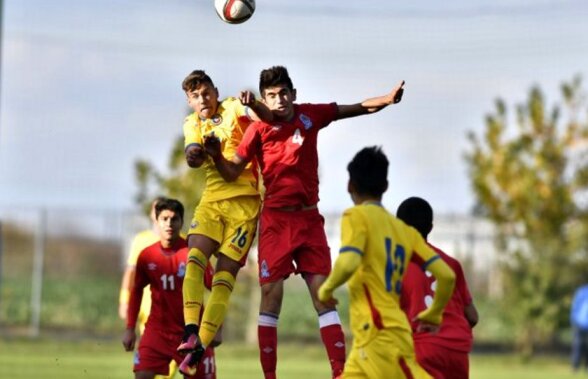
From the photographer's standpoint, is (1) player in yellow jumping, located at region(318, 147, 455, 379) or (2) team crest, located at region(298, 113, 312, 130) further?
(2) team crest, located at region(298, 113, 312, 130)

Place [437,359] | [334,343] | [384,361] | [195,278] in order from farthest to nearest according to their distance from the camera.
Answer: [195,278]
[334,343]
[437,359]
[384,361]

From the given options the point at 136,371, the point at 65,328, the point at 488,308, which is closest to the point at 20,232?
the point at 65,328

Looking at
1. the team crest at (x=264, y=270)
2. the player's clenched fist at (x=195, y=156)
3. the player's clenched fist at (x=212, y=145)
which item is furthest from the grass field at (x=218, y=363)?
the player's clenched fist at (x=212, y=145)

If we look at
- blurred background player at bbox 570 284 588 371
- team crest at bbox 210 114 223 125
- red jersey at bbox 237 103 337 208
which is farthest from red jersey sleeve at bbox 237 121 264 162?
blurred background player at bbox 570 284 588 371

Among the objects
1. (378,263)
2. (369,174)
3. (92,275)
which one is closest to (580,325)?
(92,275)

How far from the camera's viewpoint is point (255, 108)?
11.9 meters

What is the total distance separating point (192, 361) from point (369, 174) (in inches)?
114

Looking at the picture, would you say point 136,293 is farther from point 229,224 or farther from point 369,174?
point 369,174

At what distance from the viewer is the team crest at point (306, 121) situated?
40.4 ft

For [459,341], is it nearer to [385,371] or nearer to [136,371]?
[385,371]

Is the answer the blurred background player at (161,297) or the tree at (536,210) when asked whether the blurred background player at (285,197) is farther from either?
the tree at (536,210)

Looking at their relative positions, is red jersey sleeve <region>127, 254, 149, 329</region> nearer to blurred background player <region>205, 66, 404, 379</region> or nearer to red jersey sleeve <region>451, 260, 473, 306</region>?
blurred background player <region>205, 66, 404, 379</region>

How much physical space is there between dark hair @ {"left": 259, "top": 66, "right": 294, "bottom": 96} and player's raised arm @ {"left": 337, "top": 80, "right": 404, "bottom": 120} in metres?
0.56

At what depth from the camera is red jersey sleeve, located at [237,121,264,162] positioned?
12.2 metres
